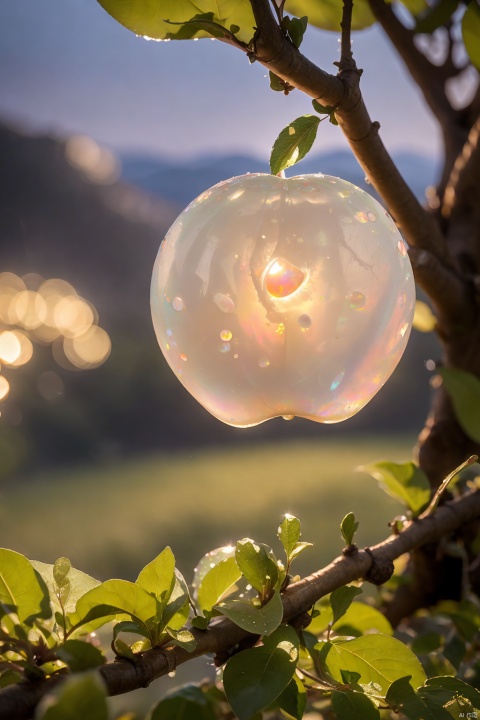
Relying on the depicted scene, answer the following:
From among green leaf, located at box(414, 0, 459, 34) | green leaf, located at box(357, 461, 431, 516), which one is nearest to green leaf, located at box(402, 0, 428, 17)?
green leaf, located at box(414, 0, 459, 34)

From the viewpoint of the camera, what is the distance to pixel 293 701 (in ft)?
0.76

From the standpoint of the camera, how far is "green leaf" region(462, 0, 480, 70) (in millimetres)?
306

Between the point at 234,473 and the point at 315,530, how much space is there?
197 mm

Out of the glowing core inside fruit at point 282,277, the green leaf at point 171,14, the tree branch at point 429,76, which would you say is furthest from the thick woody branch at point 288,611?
the tree branch at point 429,76

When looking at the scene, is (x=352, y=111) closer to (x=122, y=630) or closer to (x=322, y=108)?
(x=322, y=108)

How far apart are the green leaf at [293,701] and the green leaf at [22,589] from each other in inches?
3.4

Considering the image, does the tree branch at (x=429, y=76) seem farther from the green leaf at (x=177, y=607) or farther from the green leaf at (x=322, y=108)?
the green leaf at (x=177, y=607)

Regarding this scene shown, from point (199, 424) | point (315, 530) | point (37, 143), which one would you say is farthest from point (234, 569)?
point (37, 143)

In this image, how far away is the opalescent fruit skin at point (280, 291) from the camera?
0.23 metres

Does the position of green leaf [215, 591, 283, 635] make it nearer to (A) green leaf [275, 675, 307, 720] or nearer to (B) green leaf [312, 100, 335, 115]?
(A) green leaf [275, 675, 307, 720]

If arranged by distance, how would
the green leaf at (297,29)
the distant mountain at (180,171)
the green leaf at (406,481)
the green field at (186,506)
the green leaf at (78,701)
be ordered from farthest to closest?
the distant mountain at (180,171)
the green field at (186,506)
the green leaf at (406,481)
the green leaf at (297,29)
the green leaf at (78,701)

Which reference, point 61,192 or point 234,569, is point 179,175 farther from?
point 234,569

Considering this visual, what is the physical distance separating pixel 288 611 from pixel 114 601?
0.07 metres

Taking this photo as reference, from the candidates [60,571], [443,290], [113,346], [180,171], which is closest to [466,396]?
[443,290]
